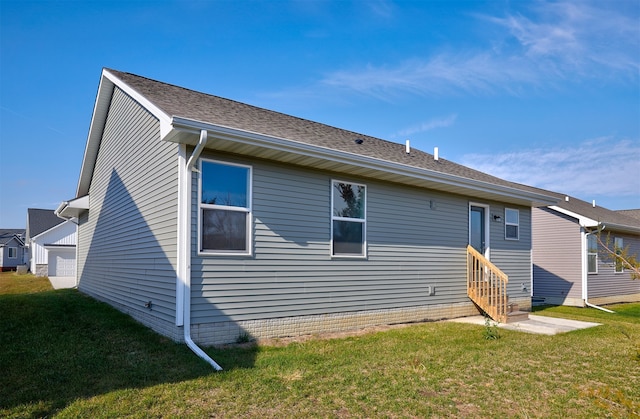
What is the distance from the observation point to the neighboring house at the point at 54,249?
25.6 metres

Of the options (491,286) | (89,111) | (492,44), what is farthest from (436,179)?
(89,111)

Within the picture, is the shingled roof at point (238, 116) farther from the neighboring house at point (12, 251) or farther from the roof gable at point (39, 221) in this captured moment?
the neighboring house at point (12, 251)

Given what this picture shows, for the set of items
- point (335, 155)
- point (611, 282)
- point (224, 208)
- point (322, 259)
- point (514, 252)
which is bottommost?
point (611, 282)

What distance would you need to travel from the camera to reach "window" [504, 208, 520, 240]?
11266 millimetres

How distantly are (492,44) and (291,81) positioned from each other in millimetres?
5733

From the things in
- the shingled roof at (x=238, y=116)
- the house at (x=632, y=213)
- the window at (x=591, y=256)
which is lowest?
the window at (x=591, y=256)

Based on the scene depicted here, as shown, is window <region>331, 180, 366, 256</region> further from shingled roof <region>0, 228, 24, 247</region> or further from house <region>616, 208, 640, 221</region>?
shingled roof <region>0, 228, 24, 247</region>

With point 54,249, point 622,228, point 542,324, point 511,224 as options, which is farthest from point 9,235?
point 622,228

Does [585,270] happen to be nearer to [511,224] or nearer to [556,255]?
[556,255]

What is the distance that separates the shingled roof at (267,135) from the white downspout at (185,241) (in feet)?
0.98

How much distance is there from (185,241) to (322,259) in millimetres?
2473

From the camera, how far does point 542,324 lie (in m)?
9.02

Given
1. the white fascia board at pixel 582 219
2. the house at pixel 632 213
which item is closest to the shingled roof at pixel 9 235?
the white fascia board at pixel 582 219

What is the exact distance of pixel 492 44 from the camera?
10.7 metres
